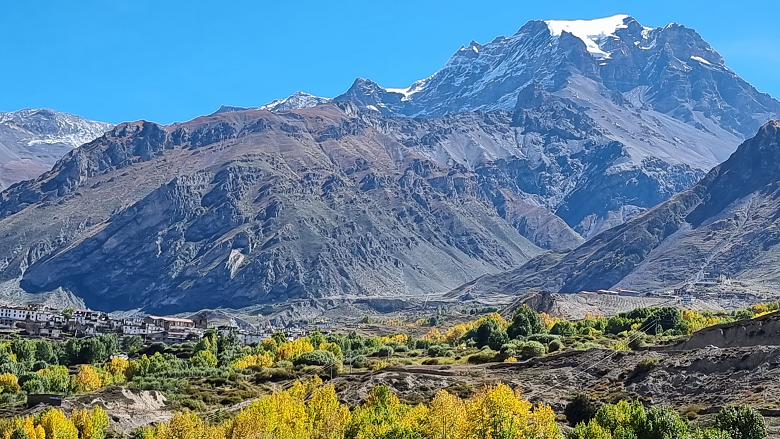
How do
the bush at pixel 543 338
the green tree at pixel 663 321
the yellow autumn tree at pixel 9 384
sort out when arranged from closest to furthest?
the yellow autumn tree at pixel 9 384
the bush at pixel 543 338
the green tree at pixel 663 321

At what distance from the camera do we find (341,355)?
152875mm

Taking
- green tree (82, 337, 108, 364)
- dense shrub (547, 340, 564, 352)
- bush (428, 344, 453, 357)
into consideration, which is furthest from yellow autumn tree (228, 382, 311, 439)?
green tree (82, 337, 108, 364)

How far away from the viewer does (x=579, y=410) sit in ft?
265

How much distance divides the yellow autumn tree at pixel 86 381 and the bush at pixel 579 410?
65.0 metres

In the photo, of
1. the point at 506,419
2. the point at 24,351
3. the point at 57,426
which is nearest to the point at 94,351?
the point at 24,351

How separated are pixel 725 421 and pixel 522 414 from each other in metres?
14.6

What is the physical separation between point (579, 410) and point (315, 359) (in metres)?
63.9

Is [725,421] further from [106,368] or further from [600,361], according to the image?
[106,368]

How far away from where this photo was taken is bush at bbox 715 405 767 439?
5847cm

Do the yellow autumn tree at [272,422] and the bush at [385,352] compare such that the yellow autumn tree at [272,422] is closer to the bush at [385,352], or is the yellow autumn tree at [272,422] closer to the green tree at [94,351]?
the bush at [385,352]

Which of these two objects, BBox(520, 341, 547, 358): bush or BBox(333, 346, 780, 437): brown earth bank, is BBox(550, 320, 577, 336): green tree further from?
BBox(333, 346, 780, 437): brown earth bank

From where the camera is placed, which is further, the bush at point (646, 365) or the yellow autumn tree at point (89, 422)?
the bush at point (646, 365)

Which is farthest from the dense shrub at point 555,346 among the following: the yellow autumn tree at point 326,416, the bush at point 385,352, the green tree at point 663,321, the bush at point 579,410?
the yellow autumn tree at point 326,416

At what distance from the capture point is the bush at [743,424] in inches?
2302
